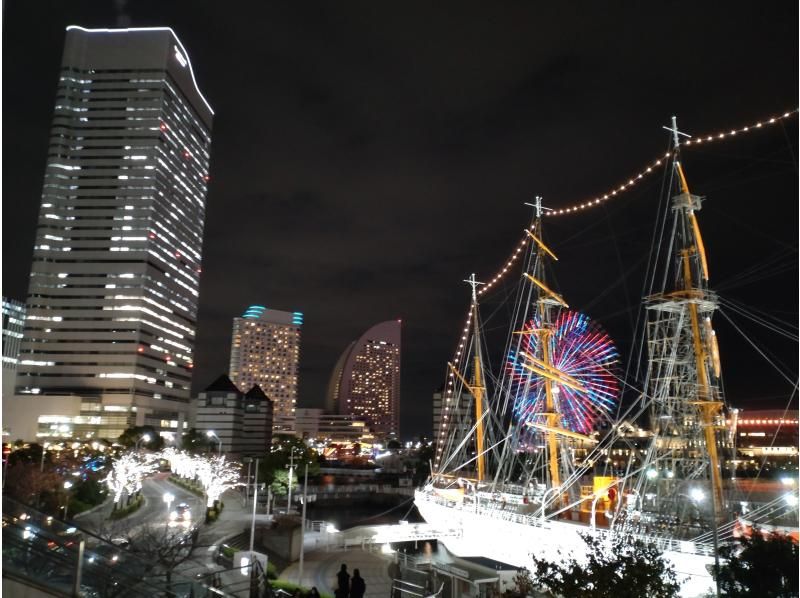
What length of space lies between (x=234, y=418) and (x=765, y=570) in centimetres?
12274

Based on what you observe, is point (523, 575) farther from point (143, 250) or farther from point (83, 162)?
point (83, 162)

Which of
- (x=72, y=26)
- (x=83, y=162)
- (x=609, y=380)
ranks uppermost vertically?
(x=72, y=26)

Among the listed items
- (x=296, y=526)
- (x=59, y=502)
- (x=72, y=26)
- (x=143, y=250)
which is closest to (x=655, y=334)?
(x=296, y=526)

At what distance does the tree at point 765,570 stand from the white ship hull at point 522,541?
370 inches

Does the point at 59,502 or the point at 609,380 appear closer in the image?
the point at 59,502

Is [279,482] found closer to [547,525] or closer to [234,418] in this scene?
[547,525]

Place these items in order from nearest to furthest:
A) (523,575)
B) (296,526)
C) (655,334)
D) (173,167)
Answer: (523,575), (655,334), (296,526), (173,167)

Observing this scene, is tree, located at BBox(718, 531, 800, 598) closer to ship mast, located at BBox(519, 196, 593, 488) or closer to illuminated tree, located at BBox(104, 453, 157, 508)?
ship mast, located at BBox(519, 196, 593, 488)

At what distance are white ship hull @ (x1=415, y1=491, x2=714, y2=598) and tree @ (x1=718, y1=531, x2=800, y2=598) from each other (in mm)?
9401

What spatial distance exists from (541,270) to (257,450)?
103011 mm

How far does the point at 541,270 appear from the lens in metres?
48.9

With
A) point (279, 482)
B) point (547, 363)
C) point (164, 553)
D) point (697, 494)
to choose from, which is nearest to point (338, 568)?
point (164, 553)

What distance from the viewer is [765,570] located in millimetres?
13391

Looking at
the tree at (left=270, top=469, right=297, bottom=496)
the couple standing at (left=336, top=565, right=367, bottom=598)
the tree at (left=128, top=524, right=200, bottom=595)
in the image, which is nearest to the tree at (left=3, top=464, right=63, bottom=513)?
the tree at (left=128, top=524, right=200, bottom=595)
